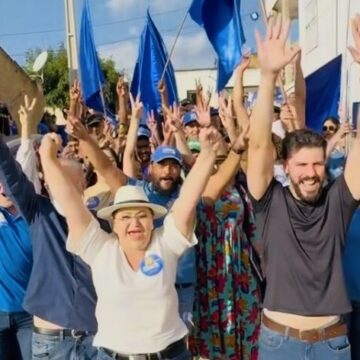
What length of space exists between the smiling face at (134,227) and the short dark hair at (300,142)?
757 millimetres

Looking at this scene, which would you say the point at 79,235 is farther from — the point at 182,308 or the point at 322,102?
the point at 322,102

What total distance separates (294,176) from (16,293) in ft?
5.74

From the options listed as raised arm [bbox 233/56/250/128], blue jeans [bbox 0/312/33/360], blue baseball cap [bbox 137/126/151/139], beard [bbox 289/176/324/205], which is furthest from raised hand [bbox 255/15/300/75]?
blue baseball cap [bbox 137/126/151/139]

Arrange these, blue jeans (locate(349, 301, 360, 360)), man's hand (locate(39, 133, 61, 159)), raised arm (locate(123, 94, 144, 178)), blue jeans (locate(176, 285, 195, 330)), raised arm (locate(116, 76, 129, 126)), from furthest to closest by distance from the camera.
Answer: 1. raised arm (locate(116, 76, 129, 126))
2. raised arm (locate(123, 94, 144, 178))
3. blue jeans (locate(176, 285, 195, 330))
4. blue jeans (locate(349, 301, 360, 360))
5. man's hand (locate(39, 133, 61, 159))

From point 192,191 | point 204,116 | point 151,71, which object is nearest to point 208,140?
point 192,191

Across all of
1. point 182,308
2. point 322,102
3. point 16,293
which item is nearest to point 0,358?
point 16,293

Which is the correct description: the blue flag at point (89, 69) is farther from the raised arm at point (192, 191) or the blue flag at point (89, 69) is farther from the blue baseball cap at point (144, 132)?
the raised arm at point (192, 191)

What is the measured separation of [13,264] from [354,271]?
1968 millimetres

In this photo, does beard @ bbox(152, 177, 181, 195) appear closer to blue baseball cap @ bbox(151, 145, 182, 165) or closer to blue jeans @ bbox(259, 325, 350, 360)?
blue baseball cap @ bbox(151, 145, 182, 165)

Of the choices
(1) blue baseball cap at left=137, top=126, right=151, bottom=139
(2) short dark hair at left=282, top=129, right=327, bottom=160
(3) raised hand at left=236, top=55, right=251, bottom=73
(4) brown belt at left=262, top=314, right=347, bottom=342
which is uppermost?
(3) raised hand at left=236, top=55, right=251, bottom=73

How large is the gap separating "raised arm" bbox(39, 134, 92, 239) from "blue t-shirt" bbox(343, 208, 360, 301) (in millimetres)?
1541

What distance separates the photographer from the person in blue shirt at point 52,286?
3.76 m

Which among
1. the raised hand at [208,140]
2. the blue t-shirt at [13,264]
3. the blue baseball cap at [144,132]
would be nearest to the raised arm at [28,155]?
the blue t-shirt at [13,264]

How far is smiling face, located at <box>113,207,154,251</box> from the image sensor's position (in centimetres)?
354
